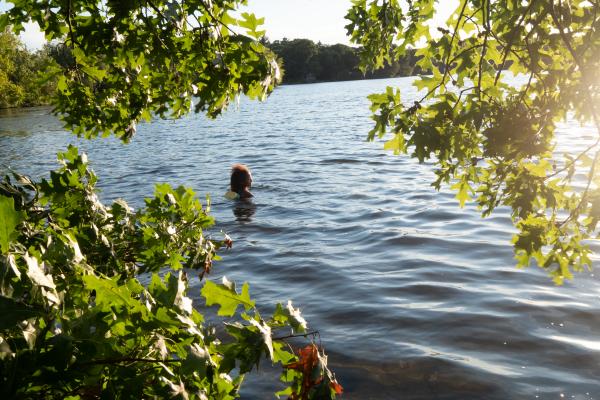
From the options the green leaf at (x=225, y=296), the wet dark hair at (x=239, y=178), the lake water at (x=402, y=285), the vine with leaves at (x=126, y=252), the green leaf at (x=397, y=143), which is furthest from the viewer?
the wet dark hair at (x=239, y=178)

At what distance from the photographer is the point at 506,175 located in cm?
380

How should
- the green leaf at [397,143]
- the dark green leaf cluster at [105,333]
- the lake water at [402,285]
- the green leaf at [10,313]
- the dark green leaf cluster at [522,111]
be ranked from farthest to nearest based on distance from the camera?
the lake water at [402,285], the green leaf at [397,143], the dark green leaf cluster at [522,111], the dark green leaf cluster at [105,333], the green leaf at [10,313]

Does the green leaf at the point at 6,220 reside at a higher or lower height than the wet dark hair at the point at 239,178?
higher

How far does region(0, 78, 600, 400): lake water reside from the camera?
569 centimetres

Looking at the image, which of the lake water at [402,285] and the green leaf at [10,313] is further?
the lake water at [402,285]

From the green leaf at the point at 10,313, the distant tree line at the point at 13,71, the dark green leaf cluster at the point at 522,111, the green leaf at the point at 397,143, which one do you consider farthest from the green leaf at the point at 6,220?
the distant tree line at the point at 13,71

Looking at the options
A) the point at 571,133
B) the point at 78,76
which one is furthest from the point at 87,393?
the point at 571,133

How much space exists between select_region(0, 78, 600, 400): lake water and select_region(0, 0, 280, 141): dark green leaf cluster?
21.3 inches

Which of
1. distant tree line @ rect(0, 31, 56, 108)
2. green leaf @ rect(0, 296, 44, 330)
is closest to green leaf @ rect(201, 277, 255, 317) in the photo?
green leaf @ rect(0, 296, 44, 330)

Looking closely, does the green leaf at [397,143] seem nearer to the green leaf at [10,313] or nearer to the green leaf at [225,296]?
the green leaf at [225,296]

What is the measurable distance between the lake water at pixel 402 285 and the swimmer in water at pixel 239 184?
1.09 feet

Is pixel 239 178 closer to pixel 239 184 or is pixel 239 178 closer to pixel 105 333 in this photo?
pixel 239 184

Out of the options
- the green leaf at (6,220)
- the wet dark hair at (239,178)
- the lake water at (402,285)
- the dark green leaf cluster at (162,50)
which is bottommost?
the lake water at (402,285)

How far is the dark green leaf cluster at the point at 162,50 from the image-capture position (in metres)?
3.59
